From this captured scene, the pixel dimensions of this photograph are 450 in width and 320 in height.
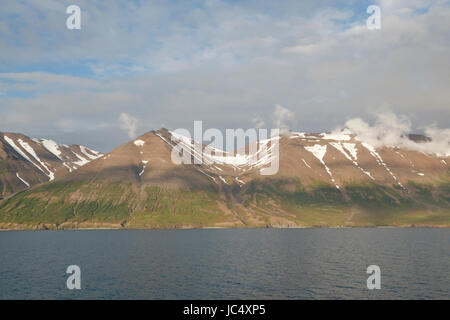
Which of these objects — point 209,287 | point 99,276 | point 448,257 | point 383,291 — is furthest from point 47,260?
point 448,257

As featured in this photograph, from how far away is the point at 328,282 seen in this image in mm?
96062
